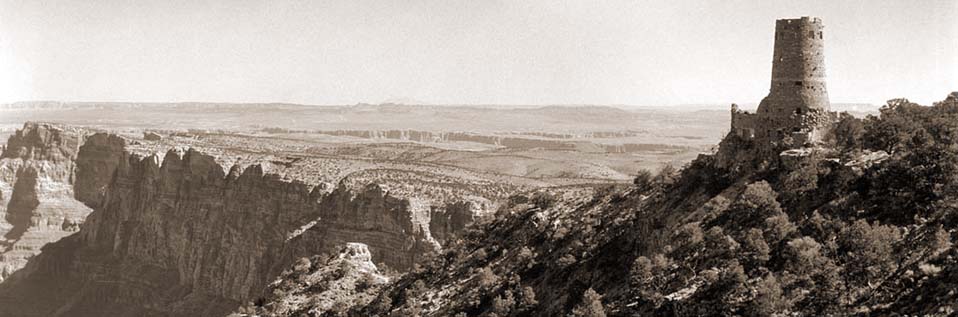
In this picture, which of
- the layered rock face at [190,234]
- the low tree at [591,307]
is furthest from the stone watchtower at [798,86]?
the layered rock face at [190,234]

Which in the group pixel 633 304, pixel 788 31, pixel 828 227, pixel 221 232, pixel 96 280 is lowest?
pixel 96 280

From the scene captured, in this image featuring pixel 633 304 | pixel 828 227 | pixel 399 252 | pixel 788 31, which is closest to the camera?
pixel 828 227

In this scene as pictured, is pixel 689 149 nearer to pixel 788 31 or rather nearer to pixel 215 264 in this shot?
pixel 215 264

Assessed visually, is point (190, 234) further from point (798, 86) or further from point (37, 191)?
point (798, 86)

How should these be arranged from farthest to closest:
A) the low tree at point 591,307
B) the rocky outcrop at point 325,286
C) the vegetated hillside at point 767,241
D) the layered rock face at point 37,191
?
the layered rock face at point 37,191 < the rocky outcrop at point 325,286 < the low tree at point 591,307 < the vegetated hillside at point 767,241

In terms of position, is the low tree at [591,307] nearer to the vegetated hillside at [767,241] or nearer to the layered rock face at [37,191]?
the vegetated hillside at [767,241]

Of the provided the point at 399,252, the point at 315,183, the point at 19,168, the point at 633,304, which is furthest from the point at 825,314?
the point at 19,168
